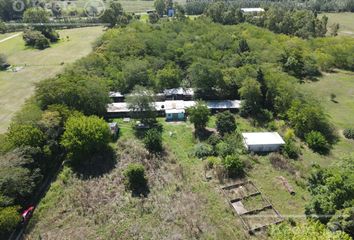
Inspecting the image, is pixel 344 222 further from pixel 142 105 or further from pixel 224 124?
pixel 142 105

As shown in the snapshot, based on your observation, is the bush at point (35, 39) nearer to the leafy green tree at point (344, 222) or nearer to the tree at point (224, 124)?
the tree at point (224, 124)

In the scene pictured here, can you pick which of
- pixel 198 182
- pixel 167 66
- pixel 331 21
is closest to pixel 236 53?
pixel 167 66

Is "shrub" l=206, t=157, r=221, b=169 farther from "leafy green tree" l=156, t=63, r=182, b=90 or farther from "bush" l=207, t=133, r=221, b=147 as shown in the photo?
"leafy green tree" l=156, t=63, r=182, b=90

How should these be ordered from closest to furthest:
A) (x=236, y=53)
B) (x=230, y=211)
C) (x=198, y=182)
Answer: (x=230, y=211) → (x=198, y=182) → (x=236, y=53)

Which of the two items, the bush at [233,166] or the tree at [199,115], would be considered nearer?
the bush at [233,166]

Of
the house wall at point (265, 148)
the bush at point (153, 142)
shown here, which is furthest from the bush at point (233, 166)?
the bush at point (153, 142)

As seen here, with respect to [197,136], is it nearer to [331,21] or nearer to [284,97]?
[284,97]
